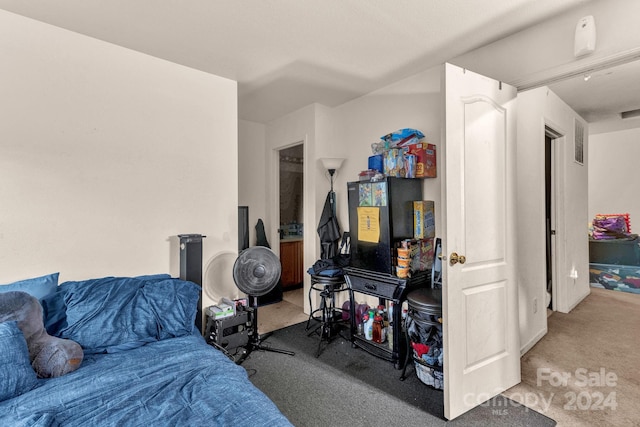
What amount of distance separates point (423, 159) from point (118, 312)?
2.51m

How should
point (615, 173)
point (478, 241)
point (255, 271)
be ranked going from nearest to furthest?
point (478, 241), point (255, 271), point (615, 173)

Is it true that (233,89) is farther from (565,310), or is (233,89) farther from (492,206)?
(565,310)

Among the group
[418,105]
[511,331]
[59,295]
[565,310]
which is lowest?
[565,310]

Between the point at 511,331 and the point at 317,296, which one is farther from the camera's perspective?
the point at 317,296

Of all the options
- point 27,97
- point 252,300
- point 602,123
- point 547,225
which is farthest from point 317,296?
point 602,123

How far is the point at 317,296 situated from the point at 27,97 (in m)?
3.11

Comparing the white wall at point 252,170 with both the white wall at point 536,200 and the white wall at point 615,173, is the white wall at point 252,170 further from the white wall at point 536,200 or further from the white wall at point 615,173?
the white wall at point 615,173

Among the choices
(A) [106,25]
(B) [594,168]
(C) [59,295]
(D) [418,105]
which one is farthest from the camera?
(B) [594,168]

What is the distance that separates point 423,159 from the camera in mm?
2607

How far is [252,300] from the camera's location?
9.37 ft

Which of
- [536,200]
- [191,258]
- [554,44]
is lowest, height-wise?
[191,258]

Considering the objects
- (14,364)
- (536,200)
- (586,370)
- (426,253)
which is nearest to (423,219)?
(426,253)

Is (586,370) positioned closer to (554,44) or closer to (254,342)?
(554,44)

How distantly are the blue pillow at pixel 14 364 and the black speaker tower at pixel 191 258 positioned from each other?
107 cm
